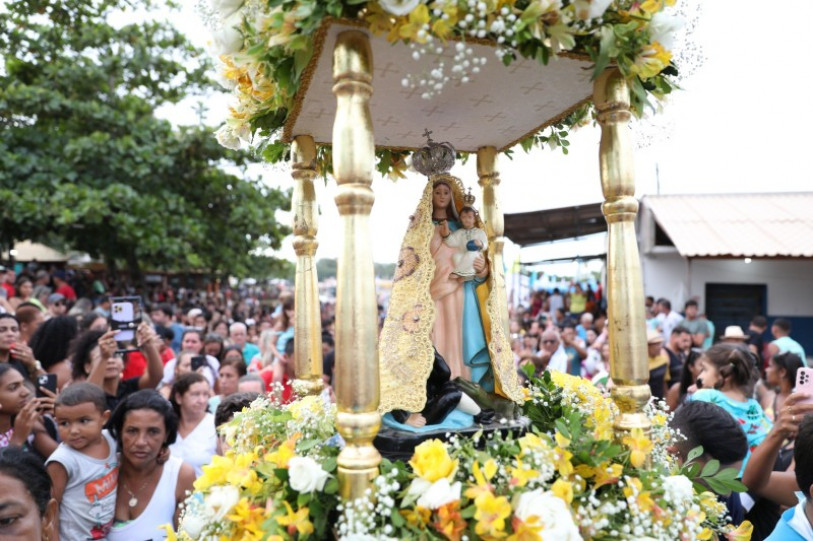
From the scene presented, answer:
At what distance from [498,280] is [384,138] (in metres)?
0.93

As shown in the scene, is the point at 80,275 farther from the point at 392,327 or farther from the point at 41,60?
the point at 392,327

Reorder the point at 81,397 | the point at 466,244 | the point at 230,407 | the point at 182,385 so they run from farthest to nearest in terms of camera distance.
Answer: the point at 182,385
the point at 230,407
the point at 81,397
the point at 466,244

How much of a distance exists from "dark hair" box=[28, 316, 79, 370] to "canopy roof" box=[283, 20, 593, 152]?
3.53m

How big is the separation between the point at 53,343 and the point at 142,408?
260cm

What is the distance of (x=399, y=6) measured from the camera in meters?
1.89

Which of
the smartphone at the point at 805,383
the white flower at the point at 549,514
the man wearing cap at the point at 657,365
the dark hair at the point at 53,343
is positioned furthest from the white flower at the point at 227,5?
the man wearing cap at the point at 657,365

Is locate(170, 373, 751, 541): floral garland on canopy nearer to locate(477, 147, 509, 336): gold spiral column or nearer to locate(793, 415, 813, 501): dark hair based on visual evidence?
locate(793, 415, 813, 501): dark hair

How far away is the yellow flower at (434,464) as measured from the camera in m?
1.89

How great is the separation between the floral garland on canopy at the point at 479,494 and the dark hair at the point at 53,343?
357 cm

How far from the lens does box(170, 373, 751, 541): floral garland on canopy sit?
1845 mm

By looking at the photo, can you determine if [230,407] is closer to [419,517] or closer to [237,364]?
[237,364]

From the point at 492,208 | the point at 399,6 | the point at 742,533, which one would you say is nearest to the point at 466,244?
the point at 492,208

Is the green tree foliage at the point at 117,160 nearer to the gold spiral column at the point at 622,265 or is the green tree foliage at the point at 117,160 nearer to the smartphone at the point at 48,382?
the smartphone at the point at 48,382

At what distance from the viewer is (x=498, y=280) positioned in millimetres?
3033
